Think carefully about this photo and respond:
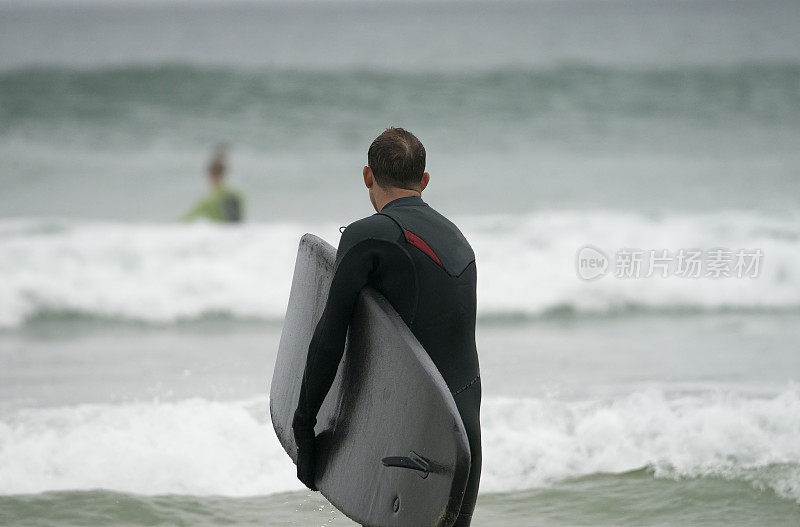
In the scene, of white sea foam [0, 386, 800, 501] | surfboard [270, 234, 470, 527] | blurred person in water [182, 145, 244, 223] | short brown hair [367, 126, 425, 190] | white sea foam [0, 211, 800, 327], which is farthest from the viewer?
blurred person in water [182, 145, 244, 223]

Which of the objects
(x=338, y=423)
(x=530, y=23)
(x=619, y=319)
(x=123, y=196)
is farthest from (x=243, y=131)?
(x=338, y=423)

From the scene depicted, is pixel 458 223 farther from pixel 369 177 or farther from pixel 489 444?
pixel 369 177

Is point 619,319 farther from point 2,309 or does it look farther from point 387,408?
point 387,408

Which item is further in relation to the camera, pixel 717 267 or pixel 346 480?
pixel 717 267

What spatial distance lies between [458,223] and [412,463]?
918 centimetres

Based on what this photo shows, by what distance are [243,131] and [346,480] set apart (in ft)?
58.2

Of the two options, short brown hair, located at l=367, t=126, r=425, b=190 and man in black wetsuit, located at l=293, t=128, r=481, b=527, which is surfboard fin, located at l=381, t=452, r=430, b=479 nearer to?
man in black wetsuit, located at l=293, t=128, r=481, b=527

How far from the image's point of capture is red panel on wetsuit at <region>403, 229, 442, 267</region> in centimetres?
214

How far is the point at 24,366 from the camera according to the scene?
6.07m

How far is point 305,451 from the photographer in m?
2.32

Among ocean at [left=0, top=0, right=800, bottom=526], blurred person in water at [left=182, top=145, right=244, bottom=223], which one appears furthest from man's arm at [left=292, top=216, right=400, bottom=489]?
blurred person in water at [left=182, top=145, right=244, bottom=223]

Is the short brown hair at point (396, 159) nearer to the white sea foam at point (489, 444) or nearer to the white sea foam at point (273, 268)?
the white sea foam at point (489, 444)

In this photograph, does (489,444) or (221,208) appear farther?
(221,208)

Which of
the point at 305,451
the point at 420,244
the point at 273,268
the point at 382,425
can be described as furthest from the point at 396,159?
the point at 273,268
